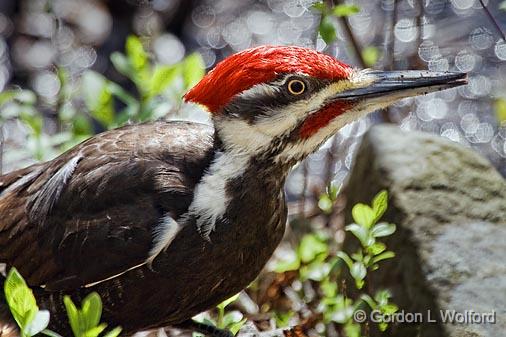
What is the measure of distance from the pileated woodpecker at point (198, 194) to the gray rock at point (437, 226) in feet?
2.06

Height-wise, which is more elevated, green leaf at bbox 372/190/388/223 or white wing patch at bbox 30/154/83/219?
white wing patch at bbox 30/154/83/219

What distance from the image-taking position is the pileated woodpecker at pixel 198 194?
4109mm

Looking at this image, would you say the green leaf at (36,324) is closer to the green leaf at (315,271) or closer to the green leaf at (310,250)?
the green leaf at (315,271)

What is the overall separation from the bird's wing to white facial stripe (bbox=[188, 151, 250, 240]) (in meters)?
0.05

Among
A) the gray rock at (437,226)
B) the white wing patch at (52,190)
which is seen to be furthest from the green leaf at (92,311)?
the gray rock at (437,226)

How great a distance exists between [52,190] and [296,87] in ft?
3.58

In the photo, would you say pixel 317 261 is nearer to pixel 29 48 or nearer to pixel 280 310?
pixel 280 310

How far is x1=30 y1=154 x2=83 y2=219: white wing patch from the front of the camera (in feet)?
14.7

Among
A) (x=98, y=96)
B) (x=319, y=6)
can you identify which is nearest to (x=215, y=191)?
(x=319, y=6)

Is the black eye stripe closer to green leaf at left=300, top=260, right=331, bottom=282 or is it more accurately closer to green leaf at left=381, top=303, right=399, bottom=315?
green leaf at left=381, top=303, right=399, bottom=315

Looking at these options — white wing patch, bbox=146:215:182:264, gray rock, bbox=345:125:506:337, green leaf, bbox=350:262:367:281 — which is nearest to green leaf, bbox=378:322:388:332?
gray rock, bbox=345:125:506:337

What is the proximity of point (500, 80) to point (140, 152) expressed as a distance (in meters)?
4.03

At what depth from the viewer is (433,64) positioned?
805 centimetres

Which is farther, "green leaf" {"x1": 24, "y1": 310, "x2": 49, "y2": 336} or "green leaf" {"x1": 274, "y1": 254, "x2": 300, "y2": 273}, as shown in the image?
"green leaf" {"x1": 274, "y1": 254, "x2": 300, "y2": 273}
